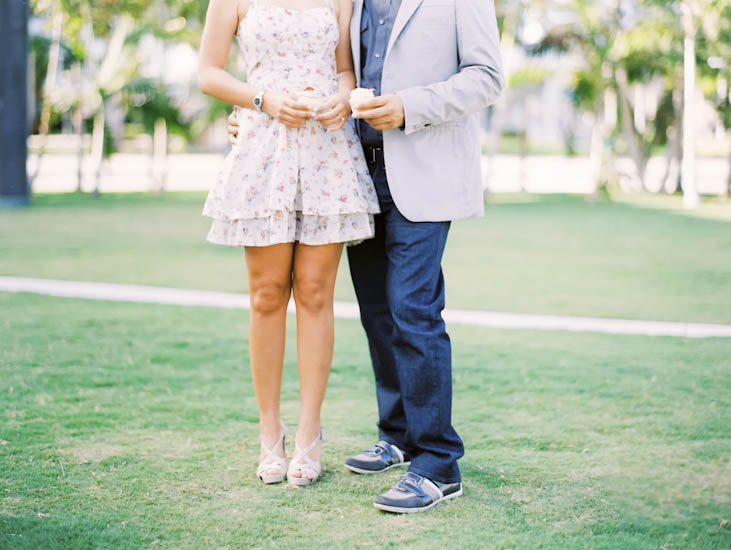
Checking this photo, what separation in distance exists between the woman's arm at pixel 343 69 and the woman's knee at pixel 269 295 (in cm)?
61

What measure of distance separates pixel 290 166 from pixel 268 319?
23.0 inches

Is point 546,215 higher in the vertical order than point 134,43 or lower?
lower

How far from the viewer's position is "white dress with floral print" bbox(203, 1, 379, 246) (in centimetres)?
327

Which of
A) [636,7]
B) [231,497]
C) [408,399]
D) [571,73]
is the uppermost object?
[636,7]

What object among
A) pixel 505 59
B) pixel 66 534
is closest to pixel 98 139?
pixel 505 59

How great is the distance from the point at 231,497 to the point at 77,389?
1674mm

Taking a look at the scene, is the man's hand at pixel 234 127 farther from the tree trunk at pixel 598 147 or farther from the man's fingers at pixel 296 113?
the tree trunk at pixel 598 147

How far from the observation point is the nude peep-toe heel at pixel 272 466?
3.34m

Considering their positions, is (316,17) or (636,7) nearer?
(316,17)

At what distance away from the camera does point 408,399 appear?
Answer: 10.6 feet

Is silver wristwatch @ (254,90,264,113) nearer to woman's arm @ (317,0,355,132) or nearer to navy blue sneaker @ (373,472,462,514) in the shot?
woman's arm @ (317,0,355,132)

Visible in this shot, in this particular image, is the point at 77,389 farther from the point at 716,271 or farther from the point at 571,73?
the point at 571,73

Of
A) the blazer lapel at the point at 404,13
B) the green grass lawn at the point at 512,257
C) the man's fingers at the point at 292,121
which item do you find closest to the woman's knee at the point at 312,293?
the man's fingers at the point at 292,121

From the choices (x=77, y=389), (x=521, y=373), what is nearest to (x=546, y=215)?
(x=521, y=373)
